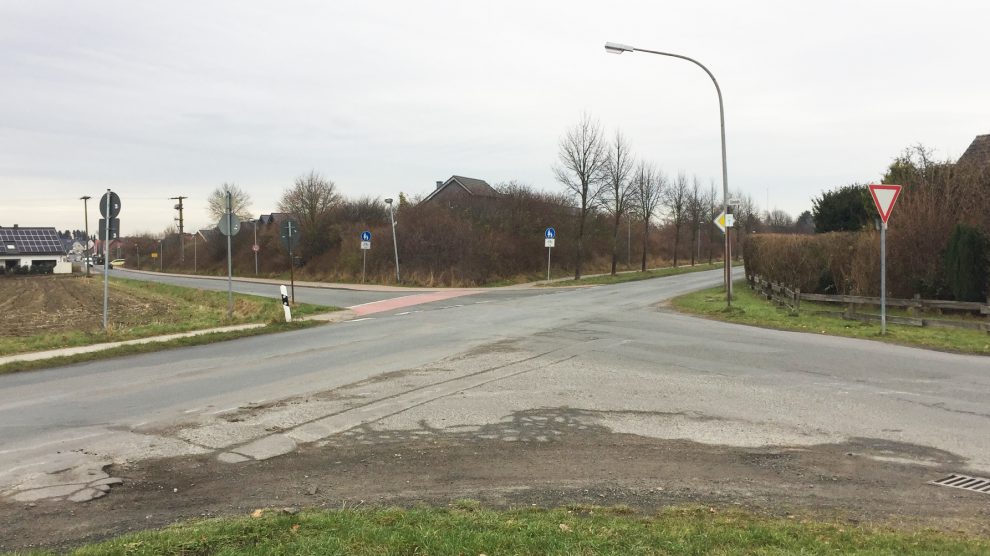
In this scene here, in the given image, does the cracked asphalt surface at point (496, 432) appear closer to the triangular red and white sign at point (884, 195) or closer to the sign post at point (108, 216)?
the triangular red and white sign at point (884, 195)

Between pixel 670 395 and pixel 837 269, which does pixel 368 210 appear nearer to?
pixel 837 269

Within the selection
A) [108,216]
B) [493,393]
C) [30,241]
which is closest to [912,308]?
[493,393]

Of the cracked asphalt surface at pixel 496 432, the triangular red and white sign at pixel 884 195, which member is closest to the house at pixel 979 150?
the triangular red and white sign at pixel 884 195

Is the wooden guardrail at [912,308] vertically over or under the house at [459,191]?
under

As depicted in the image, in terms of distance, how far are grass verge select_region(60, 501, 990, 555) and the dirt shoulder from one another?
0.33m

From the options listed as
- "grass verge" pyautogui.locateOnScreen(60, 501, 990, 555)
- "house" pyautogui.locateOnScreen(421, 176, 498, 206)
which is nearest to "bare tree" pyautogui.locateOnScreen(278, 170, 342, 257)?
"house" pyautogui.locateOnScreen(421, 176, 498, 206)

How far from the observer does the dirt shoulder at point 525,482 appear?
→ 4562mm

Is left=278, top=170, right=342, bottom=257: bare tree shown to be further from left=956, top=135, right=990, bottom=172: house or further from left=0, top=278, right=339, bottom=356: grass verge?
left=956, top=135, right=990, bottom=172: house

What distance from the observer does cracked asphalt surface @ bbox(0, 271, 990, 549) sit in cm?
489

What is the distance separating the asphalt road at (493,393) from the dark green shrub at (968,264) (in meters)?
5.96

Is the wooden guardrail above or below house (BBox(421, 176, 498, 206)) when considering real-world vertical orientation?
below

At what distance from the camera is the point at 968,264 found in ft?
55.3

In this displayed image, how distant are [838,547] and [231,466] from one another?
478 centimetres

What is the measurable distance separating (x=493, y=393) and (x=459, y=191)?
4400 centimetres
